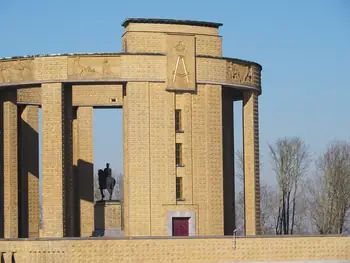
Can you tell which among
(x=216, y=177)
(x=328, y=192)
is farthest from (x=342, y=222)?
(x=216, y=177)

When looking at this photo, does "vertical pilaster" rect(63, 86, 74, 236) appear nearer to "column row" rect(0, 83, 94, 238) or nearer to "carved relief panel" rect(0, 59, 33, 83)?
"column row" rect(0, 83, 94, 238)

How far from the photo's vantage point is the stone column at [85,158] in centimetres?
7238

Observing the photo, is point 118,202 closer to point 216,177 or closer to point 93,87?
point 93,87

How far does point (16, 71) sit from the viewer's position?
61.3m

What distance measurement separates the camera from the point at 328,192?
284 feet

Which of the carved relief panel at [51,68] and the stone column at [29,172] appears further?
the stone column at [29,172]

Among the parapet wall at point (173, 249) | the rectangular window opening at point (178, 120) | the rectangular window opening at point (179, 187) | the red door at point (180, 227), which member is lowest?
the parapet wall at point (173, 249)

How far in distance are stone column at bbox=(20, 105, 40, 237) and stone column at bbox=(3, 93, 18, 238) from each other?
2967mm

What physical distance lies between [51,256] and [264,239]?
9.43 m

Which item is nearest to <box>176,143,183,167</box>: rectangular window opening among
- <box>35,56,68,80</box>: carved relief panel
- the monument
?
<box>35,56,68,80</box>: carved relief panel

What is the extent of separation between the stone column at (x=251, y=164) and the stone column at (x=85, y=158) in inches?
450

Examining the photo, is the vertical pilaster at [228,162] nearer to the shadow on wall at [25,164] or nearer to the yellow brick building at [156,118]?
the yellow brick building at [156,118]

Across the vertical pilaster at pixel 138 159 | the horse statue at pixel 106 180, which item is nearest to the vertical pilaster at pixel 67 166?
the vertical pilaster at pixel 138 159

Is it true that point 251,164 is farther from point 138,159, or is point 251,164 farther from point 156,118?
point 138,159
